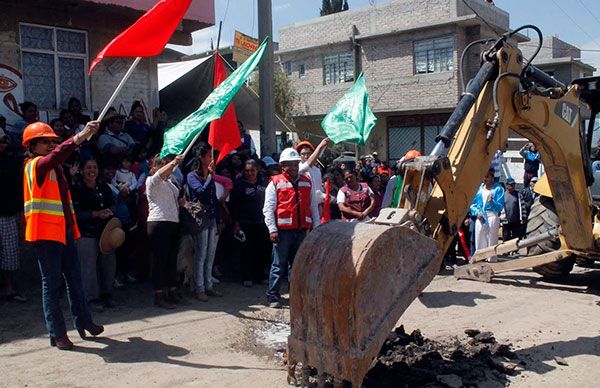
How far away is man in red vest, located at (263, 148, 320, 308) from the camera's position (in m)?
7.47

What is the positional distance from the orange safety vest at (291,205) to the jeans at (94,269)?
7.18 ft

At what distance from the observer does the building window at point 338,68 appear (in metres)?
27.8

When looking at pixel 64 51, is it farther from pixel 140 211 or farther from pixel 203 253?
pixel 203 253

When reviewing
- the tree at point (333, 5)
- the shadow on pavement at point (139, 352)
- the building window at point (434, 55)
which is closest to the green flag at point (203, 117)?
the shadow on pavement at point (139, 352)

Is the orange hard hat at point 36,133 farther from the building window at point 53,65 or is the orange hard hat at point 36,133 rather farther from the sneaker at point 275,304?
the building window at point 53,65

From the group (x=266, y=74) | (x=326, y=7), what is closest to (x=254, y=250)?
(x=266, y=74)

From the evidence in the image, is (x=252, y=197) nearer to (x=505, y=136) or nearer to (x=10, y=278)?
(x=10, y=278)

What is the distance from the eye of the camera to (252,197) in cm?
866

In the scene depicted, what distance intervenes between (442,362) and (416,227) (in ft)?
4.64

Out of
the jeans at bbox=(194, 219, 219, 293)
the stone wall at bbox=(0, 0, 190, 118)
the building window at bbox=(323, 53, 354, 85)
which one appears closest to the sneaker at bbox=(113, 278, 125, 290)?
the jeans at bbox=(194, 219, 219, 293)

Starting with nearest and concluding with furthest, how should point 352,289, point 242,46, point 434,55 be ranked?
1. point 352,289
2. point 242,46
3. point 434,55

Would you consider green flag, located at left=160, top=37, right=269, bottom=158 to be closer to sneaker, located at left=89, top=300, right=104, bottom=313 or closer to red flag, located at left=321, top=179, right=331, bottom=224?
sneaker, located at left=89, top=300, right=104, bottom=313

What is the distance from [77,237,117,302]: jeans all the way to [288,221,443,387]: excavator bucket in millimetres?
3534

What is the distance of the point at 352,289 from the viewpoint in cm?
394
